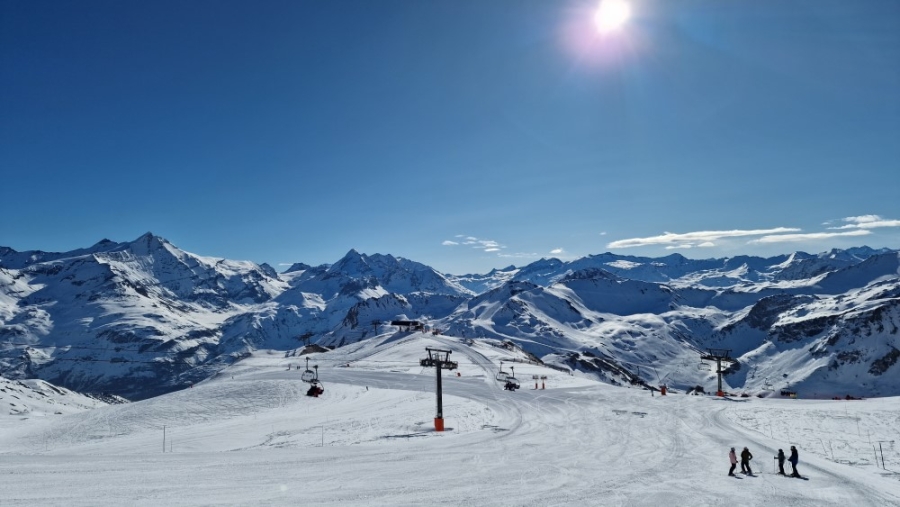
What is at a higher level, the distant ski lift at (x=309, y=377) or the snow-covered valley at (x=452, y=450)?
the distant ski lift at (x=309, y=377)

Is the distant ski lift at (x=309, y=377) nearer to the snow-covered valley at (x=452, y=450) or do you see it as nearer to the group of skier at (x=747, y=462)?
the snow-covered valley at (x=452, y=450)

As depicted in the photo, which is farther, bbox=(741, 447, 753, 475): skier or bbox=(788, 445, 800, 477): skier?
bbox=(741, 447, 753, 475): skier

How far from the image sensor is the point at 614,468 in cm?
3155

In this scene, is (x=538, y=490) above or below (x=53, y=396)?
above

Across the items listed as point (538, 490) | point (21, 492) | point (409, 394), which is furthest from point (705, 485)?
point (409, 394)

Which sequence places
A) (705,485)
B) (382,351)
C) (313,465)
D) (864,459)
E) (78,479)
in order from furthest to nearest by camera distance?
(382,351) → (864,459) → (313,465) → (705,485) → (78,479)

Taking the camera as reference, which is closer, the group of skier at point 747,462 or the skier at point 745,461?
the group of skier at point 747,462

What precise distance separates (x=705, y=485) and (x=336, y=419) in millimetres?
34971

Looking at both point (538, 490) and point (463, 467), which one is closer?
point (538, 490)

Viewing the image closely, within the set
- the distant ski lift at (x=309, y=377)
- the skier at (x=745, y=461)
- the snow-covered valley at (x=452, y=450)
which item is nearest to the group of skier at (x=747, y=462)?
the skier at (x=745, y=461)

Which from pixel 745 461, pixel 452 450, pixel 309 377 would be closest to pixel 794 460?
pixel 745 461

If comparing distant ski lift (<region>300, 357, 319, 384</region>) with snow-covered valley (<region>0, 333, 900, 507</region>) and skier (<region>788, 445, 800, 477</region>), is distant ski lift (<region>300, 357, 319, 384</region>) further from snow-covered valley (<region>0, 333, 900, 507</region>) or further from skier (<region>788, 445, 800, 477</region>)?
skier (<region>788, 445, 800, 477</region>)

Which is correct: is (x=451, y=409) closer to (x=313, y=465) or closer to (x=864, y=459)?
(x=313, y=465)

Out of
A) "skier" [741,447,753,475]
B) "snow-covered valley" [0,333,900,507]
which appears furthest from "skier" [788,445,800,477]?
"skier" [741,447,753,475]
